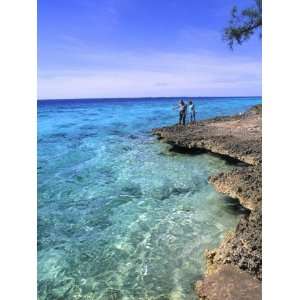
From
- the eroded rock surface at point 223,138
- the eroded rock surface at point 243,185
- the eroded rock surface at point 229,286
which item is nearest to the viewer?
the eroded rock surface at point 229,286

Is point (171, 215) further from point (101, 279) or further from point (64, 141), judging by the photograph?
point (64, 141)

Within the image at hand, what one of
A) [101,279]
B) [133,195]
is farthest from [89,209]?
[101,279]

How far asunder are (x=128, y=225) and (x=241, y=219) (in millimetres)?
2263

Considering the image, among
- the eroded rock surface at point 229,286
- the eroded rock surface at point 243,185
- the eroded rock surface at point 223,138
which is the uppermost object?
the eroded rock surface at point 223,138

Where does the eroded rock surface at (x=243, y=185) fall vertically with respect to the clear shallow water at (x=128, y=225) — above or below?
above

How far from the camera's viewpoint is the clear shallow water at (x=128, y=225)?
521 centimetres

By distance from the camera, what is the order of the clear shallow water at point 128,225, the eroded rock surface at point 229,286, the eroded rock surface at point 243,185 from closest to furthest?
the eroded rock surface at point 229,286
the clear shallow water at point 128,225
the eroded rock surface at point 243,185

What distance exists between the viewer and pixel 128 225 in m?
7.18

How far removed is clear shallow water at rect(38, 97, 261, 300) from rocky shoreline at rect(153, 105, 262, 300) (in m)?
0.34

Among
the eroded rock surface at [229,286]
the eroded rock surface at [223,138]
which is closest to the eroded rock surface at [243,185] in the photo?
the eroded rock surface at [223,138]

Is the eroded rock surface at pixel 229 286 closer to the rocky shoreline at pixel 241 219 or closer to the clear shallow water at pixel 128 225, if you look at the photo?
the rocky shoreline at pixel 241 219

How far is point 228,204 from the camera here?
7.86 m

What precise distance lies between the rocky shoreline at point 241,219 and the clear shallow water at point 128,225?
0.34m
